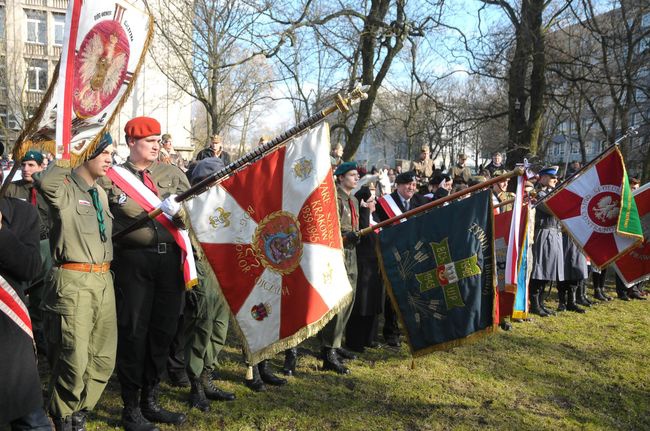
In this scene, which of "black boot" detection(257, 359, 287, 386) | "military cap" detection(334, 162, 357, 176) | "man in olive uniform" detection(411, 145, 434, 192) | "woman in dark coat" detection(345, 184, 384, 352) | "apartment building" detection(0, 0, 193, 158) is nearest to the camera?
"black boot" detection(257, 359, 287, 386)

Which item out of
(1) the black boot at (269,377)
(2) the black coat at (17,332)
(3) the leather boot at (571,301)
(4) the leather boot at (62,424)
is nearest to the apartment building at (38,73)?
(3) the leather boot at (571,301)

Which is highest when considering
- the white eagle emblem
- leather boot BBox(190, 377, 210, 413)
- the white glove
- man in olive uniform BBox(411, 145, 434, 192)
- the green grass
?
man in olive uniform BBox(411, 145, 434, 192)

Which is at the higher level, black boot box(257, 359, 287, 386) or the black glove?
the black glove

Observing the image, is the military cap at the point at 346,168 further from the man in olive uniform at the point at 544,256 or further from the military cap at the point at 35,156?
the man in olive uniform at the point at 544,256

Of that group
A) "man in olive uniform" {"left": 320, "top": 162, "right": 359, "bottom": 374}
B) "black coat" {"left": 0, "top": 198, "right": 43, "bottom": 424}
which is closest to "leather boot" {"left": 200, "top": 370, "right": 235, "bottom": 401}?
"man in olive uniform" {"left": 320, "top": 162, "right": 359, "bottom": 374}

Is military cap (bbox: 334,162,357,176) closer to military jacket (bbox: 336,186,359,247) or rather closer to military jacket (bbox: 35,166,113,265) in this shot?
military jacket (bbox: 336,186,359,247)

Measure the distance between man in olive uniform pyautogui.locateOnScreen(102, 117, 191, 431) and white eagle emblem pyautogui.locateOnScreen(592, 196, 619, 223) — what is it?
4401 millimetres

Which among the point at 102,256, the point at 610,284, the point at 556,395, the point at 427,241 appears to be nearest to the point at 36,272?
the point at 102,256

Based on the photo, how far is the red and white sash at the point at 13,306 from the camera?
8.18 ft

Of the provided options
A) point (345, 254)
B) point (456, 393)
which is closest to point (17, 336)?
point (345, 254)

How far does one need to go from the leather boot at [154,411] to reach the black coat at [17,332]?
1.62 metres

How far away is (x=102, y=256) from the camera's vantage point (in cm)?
361

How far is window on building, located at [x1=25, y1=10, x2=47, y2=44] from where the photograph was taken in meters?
27.2

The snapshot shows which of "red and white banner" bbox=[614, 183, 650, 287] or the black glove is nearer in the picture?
the black glove
